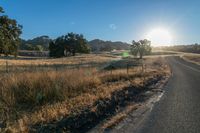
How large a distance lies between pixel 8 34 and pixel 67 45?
206 feet

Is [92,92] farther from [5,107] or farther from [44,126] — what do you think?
[44,126]

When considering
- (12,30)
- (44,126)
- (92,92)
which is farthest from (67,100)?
(12,30)

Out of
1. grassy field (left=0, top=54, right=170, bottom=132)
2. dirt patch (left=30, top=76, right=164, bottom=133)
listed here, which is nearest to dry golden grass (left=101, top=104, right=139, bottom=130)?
dirt patch (left=30, top=76, right=164, bottom=133)

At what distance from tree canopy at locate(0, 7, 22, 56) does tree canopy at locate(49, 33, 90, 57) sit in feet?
191

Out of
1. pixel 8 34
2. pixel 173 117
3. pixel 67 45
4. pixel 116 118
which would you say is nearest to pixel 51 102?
pixel 116 118

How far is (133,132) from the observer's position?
7.48m

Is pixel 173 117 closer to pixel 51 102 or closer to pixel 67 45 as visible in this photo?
pixel 51 102

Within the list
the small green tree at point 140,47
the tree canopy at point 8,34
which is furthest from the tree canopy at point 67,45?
the tree canopy at point 8,34

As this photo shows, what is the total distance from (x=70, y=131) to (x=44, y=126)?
2.21 feet

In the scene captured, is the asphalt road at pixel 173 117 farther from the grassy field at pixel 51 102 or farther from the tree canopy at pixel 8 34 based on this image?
the tree canopy at pixel 8 34

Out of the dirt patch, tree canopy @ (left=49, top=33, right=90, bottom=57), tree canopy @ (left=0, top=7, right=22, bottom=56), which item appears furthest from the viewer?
tree canopy @ (left=49, top=33, right=90, bottom=57)

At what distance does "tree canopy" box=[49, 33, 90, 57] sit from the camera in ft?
313

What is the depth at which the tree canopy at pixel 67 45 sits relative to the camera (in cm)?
9544

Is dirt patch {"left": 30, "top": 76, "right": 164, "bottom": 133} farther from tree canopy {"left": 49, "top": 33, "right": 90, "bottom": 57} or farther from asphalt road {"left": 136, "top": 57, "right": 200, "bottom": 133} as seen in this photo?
tree canopy {"left": 49, "top": 33, "right": 90, "bottom": 57}
